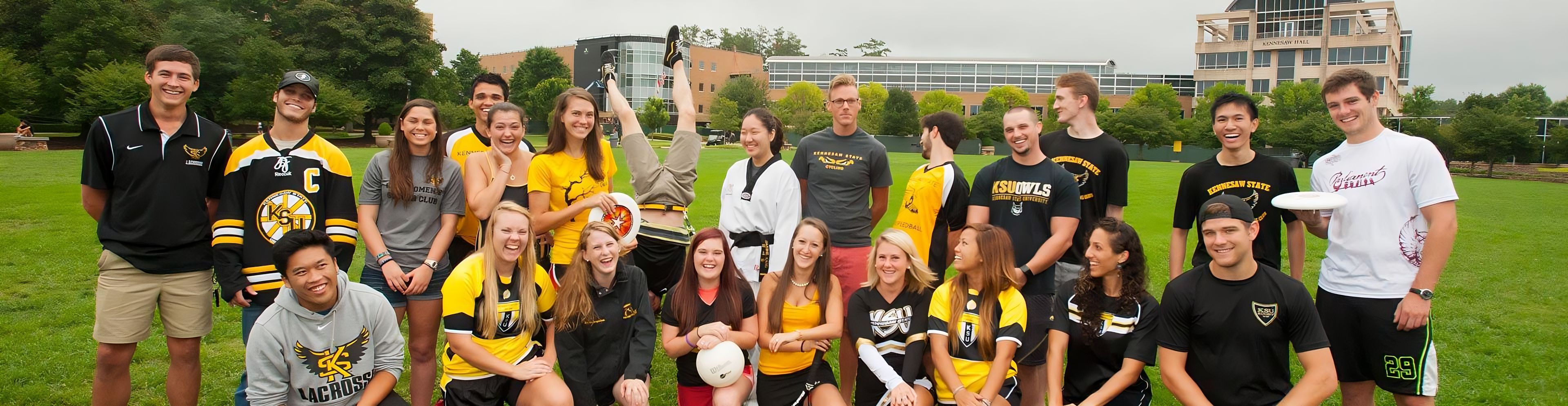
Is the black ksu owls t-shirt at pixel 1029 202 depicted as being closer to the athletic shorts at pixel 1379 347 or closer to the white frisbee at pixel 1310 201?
the white frisbee at pixel 1310 201

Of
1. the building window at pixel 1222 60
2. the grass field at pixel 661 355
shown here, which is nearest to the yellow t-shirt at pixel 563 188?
the grass field at pixel 661 355

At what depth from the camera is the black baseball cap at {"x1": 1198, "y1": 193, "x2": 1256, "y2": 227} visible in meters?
3.89

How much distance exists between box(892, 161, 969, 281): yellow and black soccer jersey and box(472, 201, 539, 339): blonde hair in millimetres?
2479

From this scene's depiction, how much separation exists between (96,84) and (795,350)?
149 feet

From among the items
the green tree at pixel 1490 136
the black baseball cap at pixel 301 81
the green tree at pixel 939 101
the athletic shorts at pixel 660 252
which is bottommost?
the athletic shorts at pixel 660 252

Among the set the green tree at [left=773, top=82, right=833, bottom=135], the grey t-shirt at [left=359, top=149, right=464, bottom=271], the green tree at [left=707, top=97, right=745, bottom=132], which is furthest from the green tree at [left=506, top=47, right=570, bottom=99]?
the grey t-shirt at [left=359, top=149, right=464, bottom=271]

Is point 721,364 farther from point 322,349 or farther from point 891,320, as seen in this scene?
point 322,349

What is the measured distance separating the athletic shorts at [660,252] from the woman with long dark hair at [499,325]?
1.22m

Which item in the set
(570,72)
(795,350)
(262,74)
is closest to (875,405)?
(795,350)

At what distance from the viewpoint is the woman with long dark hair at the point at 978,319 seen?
4.55 m

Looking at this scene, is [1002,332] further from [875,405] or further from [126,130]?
[126,130]

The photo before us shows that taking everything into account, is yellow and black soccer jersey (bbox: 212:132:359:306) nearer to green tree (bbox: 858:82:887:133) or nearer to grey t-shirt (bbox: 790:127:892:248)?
grey t-shirt (bbox: 790:127:892:248)

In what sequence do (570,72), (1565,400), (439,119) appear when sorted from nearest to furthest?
1. (439,119)
2. (1565,400)
3. (570,72)

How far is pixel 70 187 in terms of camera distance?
18.2m
